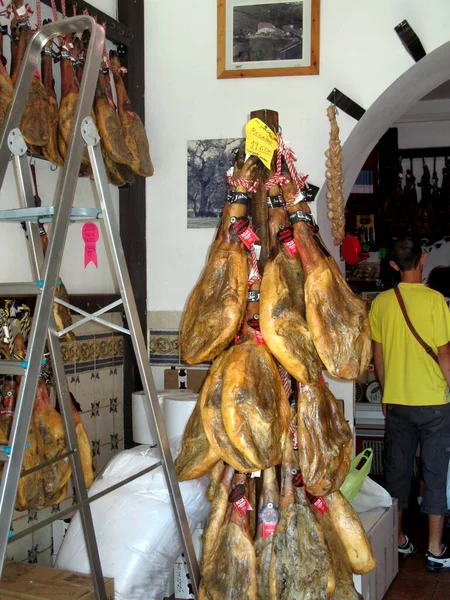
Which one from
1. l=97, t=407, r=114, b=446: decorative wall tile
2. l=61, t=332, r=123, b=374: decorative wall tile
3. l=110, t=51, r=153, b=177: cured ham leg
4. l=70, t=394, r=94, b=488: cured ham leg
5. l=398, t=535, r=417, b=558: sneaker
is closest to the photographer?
l=70, t=394, r=94, b=488: cured ham leg

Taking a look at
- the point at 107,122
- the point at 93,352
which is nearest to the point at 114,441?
the point at 93,352

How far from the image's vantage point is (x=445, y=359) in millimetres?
4395

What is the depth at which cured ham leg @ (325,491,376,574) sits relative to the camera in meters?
2.41

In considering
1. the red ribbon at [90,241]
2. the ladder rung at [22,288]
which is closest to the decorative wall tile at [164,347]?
the red ribbon at [90,241]

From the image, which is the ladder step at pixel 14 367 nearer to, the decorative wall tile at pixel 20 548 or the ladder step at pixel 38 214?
the ladder step at pixel 38 214

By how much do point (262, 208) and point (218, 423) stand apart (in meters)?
0.71

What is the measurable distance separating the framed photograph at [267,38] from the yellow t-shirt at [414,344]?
148 centimetres

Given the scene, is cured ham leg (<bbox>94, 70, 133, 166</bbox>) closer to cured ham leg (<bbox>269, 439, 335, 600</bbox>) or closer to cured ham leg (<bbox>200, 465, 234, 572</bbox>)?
cured ham leg (<bbox>200, 465, 234, 572</bbox>)

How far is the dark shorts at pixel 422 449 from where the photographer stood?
174 inches

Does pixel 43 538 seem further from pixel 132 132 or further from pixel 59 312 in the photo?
pixel 132 132

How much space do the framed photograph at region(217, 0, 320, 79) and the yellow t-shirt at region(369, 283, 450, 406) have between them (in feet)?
4.86

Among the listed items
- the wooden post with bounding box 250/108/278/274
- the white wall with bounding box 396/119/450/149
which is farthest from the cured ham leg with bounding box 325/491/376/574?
the white wall with bounding box 396/119/450/149

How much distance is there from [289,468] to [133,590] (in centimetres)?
92

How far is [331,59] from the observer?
3.89m
